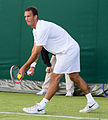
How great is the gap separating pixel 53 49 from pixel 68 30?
4.23m

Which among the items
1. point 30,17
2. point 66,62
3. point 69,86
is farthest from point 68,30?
point 30,17

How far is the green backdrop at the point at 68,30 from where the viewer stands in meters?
9.62

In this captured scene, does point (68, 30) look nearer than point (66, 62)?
No

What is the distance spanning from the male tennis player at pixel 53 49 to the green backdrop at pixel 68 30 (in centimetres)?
385

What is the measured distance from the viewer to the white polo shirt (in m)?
5.43

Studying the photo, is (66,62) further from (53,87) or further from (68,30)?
(68,30)

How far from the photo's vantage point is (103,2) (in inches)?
377

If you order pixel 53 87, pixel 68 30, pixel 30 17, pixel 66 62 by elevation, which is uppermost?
pixel 30 17

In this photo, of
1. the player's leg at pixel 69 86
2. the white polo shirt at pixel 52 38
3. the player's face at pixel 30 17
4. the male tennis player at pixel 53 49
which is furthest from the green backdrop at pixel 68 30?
the player's face at pixel 30 17

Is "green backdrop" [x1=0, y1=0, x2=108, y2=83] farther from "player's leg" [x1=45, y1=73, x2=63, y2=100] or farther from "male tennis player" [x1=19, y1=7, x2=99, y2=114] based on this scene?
"player's leg" [x1=45, y1=73, x2=63, y2=100]

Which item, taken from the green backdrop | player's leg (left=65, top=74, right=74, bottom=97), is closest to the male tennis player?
player's leg (left=65, top=74, right=74, bottom=97)

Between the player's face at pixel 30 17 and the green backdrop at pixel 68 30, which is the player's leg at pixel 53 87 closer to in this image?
the player's face at pixel 30 17

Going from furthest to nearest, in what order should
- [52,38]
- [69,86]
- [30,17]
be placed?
1. [69,86]
2. [52,38]
3. [30,17]

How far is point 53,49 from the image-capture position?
5641 millimetres
